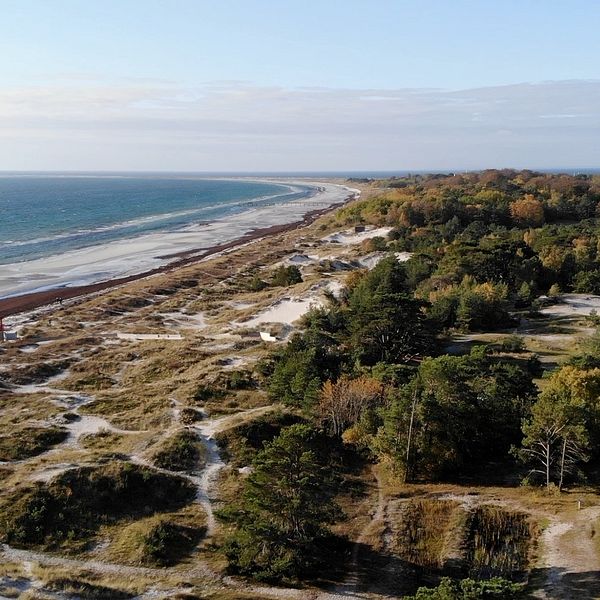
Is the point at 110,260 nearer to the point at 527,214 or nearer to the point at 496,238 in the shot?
the point at 496,238

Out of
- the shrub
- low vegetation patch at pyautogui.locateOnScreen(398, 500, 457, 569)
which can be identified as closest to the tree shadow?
low vegetation patch at pyautogui.locateOnScreen(398, 500, 457, 569)

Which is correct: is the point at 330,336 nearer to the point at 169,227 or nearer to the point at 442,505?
the point at 442,505

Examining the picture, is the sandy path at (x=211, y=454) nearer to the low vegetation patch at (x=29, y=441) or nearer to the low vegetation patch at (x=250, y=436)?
the low vegetation patch at (x=250, y=436)

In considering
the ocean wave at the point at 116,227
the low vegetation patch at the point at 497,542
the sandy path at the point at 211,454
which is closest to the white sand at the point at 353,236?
the ocean wave at the point at 116,227

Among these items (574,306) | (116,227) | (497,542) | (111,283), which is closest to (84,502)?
(497,542)

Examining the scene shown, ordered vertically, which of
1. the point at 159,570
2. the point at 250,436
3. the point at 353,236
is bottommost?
the point at 159,570

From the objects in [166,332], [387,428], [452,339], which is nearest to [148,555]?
[387,428]

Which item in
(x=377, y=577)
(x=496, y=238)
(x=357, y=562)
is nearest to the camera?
(x=377, y=577)
